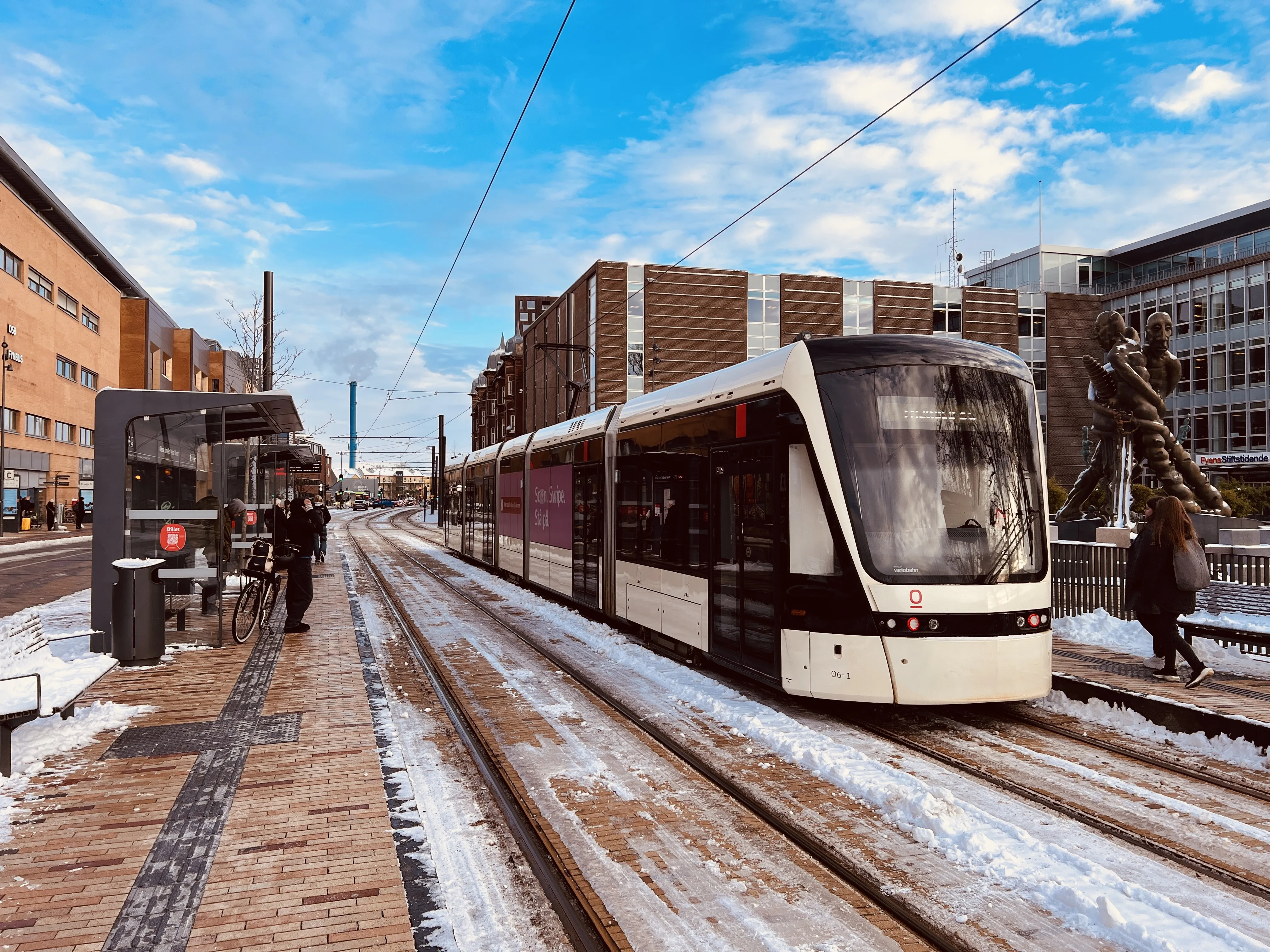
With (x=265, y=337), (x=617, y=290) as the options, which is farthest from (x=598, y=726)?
(x=617, y=290)

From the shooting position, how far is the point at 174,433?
11.0 meters

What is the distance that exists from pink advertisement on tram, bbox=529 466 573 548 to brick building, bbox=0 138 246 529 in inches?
1022

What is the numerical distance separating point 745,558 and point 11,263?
4530 centimetres

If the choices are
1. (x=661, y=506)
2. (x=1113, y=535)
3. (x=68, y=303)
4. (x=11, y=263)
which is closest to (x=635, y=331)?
(x=11, y=263)

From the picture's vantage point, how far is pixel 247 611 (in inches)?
469

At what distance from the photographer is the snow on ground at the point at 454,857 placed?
3656mm

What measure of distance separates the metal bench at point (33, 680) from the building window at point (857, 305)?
49.5 m

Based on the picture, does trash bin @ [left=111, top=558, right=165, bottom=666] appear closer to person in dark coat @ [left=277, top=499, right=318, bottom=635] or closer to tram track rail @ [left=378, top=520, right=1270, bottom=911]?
person in dark coat @ [left=277, top=499, right=318, bottom=635]

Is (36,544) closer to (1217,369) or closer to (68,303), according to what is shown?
(68,303)

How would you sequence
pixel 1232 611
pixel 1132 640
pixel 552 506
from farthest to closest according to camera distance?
pixel 552 506 → pixel 1132 640 → pixel 1232 611

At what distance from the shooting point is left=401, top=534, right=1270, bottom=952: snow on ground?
3.70 metres

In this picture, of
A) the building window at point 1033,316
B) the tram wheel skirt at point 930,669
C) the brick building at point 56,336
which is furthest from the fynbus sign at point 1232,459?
the brick building at point 56,336

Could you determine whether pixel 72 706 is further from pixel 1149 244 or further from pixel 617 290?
pixel 1149 244

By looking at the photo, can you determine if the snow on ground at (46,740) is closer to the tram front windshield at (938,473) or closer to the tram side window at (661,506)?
the tram side window at (661,506)
